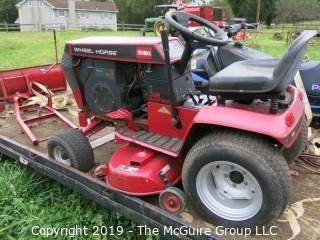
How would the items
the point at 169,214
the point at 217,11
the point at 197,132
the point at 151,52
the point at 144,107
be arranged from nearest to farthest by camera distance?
the point at 169,214 < the point at 197,132 < the point at 151,52 < the point at 144,107 < the point at 217,11

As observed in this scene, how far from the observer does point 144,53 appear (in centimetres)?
265

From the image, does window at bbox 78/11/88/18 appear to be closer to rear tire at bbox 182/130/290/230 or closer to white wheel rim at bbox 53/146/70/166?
white wheel rim at bbox 53/146/70/166

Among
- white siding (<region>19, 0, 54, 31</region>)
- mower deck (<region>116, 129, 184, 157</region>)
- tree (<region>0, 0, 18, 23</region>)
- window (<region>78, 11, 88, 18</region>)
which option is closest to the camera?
mower deck (<region>116, 129, 184, 157</region>)

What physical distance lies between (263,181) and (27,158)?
199cm

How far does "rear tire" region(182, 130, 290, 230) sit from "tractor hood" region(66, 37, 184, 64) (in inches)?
28.6

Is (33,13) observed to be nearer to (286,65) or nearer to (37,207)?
(37,207)

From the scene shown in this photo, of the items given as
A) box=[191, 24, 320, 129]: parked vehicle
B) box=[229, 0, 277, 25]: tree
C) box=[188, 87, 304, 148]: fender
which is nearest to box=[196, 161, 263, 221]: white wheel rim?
box=[188, 87, 304, 148]: fender

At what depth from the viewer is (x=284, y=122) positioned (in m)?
Answer: 2.10

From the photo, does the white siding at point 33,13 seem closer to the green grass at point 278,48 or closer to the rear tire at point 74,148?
the green grass at point 278,48

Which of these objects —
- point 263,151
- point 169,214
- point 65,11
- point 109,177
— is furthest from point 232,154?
point 65,11

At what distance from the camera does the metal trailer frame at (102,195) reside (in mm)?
2237

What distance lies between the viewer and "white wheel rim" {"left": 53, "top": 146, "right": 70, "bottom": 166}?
121 inches

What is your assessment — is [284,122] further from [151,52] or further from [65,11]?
[65,11]

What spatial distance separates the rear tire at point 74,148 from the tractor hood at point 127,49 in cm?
66
